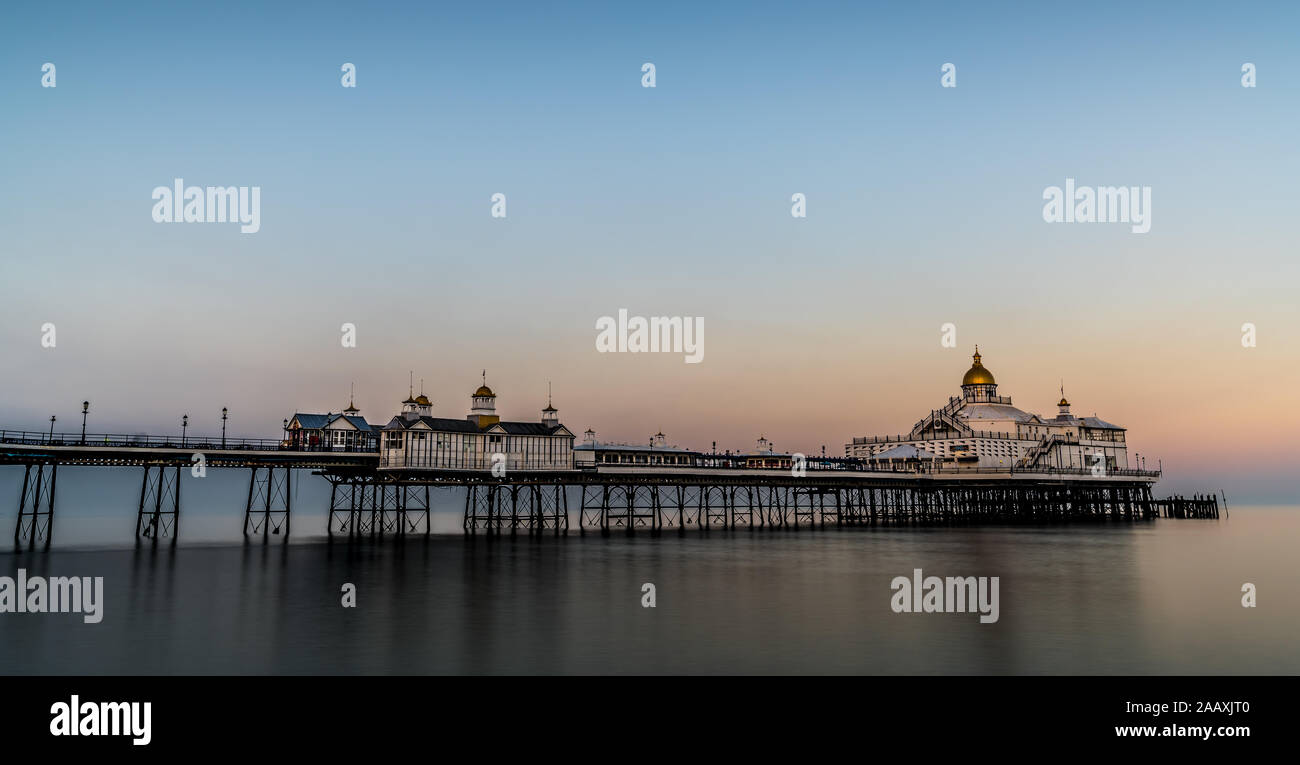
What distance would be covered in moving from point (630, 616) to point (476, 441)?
46.7m

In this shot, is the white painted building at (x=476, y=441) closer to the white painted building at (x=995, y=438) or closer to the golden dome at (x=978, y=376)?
the white painted building at (x=995, y=438)

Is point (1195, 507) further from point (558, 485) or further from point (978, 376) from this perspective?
point (558, 485)

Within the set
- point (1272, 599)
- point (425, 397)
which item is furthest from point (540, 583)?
point (425, 397)

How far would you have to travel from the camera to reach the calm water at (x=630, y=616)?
87.1 feet

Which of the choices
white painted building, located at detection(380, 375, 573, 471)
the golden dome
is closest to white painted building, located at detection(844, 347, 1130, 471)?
the golden dome

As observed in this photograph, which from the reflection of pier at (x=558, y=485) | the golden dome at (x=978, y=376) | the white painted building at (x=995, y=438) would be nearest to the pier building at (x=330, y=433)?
the reflection of pier at (x=558, y=485)

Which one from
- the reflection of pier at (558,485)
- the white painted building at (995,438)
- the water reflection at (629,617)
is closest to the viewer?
the water reflection at (629,617)

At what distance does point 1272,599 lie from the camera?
41688mm

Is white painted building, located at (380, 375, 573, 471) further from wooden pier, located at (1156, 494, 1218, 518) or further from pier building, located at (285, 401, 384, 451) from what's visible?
wooden pier, located at (1156, 494, 1218, 518)

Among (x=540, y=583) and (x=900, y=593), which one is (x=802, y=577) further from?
(x=540, y=583)

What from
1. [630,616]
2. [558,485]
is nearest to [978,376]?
[558,485]

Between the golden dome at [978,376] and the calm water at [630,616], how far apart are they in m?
82.9
